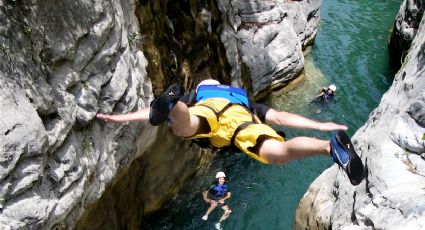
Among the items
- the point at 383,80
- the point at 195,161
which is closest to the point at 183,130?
the point at 195,161

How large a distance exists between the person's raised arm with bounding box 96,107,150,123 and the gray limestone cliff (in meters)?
0.20

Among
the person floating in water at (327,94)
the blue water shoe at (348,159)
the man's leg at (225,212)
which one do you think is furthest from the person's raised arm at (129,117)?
the person floating in water at (327,94)

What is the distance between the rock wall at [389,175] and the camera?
5.96 m

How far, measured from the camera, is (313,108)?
53.5 feet

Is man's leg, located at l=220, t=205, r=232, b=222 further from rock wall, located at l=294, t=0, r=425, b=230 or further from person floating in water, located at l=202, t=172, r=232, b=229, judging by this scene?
rock wall, located at l=294, t=0, r=425, b=230

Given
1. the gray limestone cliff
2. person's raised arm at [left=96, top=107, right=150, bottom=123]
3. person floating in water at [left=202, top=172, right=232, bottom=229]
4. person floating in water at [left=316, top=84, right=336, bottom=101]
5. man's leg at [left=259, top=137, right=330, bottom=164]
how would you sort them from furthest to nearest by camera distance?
person floating in water at [left=316, top=84, right=336, bottom=101] → person floating in water at [left=202, top=172, right=232, bottom=229] → person's raised arm at [left=96, top=107, right=150, bottom=123] → the gray limestone cliff → man's leg at [left=259, top=137, right=330, bottom=164]

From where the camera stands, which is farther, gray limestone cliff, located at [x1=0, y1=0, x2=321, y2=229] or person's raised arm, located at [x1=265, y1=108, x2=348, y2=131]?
gray limestone cliff, located at [x1=0, y1=0, x2=321, y2=229]

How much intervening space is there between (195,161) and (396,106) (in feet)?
19.9

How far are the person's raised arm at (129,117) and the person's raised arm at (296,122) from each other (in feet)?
5.97

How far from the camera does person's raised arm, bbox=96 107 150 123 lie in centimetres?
643

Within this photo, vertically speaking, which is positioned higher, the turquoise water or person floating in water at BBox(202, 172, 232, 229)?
person floating in water at BBox(202, 172, 232, 229)

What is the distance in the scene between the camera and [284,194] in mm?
12406

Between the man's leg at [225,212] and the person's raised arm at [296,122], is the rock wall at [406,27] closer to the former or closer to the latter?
the man's leg at [225,212]

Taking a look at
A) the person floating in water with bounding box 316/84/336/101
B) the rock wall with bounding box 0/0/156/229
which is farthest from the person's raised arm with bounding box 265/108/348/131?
the person floating in water with bounding box 316/84/336/101
